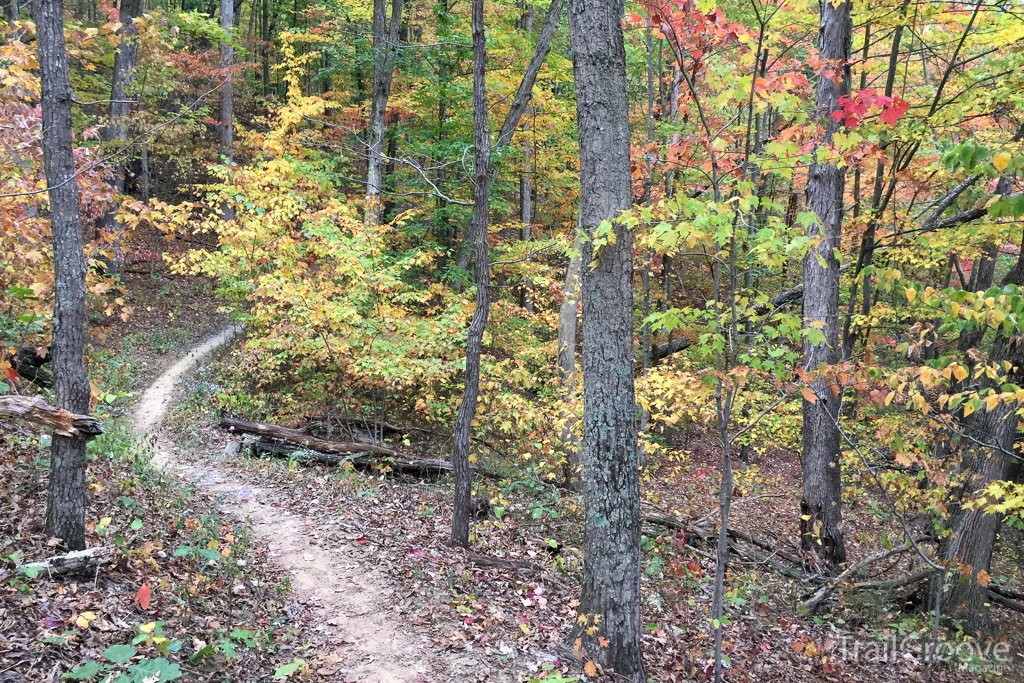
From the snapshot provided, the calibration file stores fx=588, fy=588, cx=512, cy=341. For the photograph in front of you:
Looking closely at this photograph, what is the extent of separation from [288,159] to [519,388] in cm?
761

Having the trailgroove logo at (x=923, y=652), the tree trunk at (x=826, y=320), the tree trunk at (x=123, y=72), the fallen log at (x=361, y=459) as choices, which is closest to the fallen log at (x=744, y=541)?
the tree trunk at (x=826, y=320)

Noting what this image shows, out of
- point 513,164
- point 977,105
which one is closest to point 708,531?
point 977,105

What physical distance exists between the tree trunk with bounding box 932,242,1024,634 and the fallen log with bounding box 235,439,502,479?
6.99m

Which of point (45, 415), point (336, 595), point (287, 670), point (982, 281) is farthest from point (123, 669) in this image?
point (982, 281)

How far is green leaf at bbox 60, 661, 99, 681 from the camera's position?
365 cm

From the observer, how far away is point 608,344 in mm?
4840

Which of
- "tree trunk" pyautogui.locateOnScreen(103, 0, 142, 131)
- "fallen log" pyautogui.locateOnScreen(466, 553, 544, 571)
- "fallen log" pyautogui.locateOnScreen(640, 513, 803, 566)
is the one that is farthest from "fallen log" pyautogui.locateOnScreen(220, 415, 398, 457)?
"tree trunk" pyautogui.locateOnScreen(103, 0, 142, 131)

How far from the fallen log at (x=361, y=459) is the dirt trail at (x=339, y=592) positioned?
107cm

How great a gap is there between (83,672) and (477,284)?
4.82 m

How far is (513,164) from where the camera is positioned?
15.8 metres

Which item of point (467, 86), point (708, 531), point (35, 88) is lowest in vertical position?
point (708, 531)

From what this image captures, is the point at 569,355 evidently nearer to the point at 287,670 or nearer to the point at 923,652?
the point at 923,652

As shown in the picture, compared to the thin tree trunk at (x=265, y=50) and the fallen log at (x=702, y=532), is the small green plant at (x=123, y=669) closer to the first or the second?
the fallen log at (x=702, y=532)

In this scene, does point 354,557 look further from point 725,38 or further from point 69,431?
point 725,38
